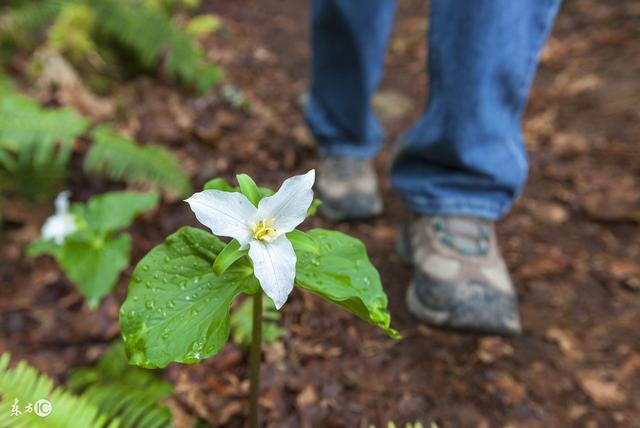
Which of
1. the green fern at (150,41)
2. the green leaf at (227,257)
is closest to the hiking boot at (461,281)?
the green leaf at (227,257)

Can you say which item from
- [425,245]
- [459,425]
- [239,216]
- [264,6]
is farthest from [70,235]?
[264,6]

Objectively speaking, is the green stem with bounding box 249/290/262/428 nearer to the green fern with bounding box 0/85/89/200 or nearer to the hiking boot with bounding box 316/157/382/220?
the hiking boot with bounding box 316/157/382/220

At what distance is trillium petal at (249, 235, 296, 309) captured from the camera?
98 centimetres

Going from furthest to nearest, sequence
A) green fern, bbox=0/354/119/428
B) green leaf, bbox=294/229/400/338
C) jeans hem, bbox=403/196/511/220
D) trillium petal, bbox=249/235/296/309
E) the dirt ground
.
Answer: jeans hem, bbox=403/196/511/220 < the dirt ground < green fern, bbox=0/354/119/428 < green leaf, bbox=294/229/400/338 < trillium petal, bbox=249/235/296/309

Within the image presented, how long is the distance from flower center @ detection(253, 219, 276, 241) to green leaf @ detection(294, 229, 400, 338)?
8 centimetres

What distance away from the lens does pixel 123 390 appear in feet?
5.70

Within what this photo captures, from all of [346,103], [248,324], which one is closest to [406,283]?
[248,324]

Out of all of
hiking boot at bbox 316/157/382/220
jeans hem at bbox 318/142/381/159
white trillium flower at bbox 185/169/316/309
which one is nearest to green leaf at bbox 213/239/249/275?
white trillium flower at bbox 185/169/316/309

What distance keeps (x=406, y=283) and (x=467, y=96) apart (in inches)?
36.7

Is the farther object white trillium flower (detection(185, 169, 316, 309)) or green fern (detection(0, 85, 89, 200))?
green fern (detection(0, 85, 89, 200))

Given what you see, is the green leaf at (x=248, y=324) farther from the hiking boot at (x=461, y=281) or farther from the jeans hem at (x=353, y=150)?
the jeans hem at (x=353, y=150)

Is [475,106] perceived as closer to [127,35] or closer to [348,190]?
[348,190]

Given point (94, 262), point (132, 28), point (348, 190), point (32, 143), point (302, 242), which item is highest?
point (302, 242)

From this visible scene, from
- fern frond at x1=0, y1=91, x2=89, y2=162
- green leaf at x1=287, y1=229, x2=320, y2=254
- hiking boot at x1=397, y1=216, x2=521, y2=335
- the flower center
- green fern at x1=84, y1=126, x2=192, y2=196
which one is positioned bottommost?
hiking boot at x1=397, y1=216, x2=521, y2=335
